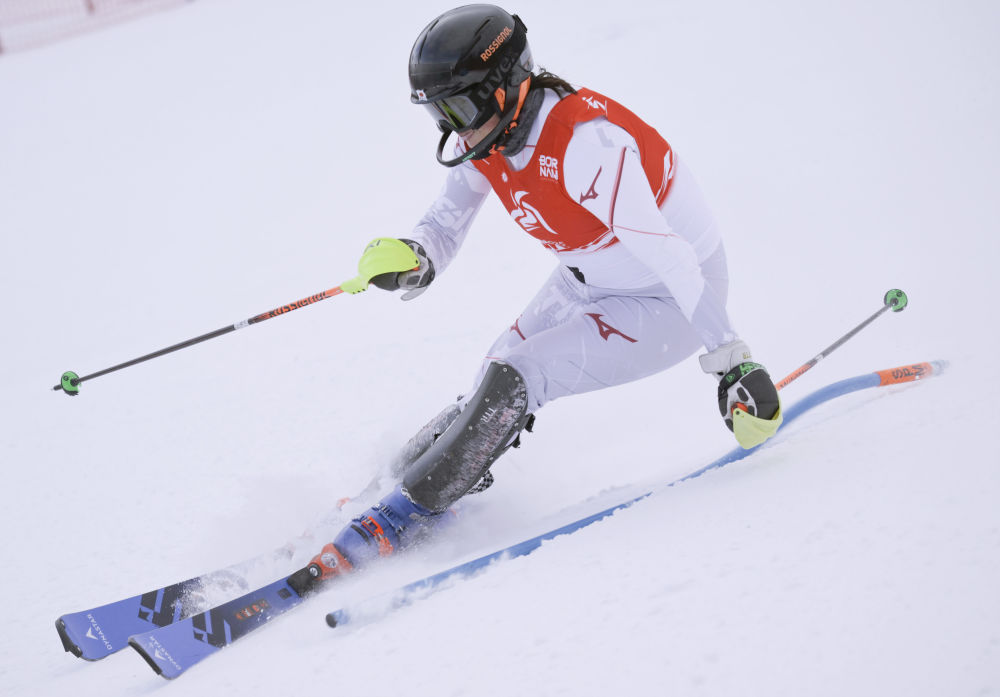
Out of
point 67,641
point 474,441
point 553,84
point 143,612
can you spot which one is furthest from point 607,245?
point 67,641

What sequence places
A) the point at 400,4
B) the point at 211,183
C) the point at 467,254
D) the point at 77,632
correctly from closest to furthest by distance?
the point at 77,632, the point at 467,254, the point at 211,183, the point at 400,4

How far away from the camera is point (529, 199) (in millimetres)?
2377

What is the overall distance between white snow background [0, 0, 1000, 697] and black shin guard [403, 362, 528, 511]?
257 mm

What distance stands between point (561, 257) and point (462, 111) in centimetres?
60

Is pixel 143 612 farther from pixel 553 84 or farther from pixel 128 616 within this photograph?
pixel 553 84

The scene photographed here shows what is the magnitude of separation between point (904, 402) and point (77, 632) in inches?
103

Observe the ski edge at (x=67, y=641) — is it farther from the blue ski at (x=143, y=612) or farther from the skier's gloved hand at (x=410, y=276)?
the skier's gloved hand at (x=410, y=276)

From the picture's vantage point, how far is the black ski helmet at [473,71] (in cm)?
216

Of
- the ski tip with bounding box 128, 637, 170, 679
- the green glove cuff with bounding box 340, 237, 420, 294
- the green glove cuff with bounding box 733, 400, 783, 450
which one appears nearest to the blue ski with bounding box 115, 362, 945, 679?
the ski tip with bounding box 128, 637, 170, 679

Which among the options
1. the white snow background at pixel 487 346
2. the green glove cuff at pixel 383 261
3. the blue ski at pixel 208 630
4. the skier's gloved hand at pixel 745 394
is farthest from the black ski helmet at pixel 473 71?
the blue ski at pixel 208 630

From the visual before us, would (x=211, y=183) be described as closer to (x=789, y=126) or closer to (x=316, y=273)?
(x=316, y=273)

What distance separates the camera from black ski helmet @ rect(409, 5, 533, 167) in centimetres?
216

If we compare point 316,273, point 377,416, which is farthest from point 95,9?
point 377,416

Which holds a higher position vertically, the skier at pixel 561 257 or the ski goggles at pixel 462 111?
the ski goggles at pixel 462 111
